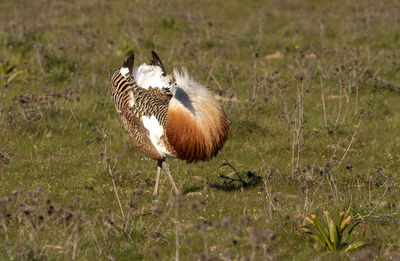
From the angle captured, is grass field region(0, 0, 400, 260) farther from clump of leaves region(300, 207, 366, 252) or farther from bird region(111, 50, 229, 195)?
bird region(111, 50, 229, 195)

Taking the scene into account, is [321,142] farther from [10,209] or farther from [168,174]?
[10,209]

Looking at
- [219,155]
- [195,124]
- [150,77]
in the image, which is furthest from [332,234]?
[219,155]

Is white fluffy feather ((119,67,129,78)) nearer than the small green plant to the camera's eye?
Yes

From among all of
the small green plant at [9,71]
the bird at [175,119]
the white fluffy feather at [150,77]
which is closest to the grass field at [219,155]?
the small green plant at [9,71]

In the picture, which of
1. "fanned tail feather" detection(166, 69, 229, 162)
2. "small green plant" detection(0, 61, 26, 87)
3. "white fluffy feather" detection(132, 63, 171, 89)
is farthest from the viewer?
"small green plant" detection(0, 61, 26, 87)

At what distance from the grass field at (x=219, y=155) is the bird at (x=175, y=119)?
1.69 feet

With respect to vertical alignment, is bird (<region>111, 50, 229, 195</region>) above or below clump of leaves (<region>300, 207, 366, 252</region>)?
above

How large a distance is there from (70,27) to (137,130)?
826 cm

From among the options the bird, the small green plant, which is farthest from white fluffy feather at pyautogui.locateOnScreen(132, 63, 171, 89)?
the small green plant

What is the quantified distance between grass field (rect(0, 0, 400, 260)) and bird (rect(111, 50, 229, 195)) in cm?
52

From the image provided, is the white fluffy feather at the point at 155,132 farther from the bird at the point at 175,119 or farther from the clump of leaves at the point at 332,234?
the clump of leaves at the point at 332,234

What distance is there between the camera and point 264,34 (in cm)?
1445

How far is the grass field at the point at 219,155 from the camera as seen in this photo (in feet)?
16.4

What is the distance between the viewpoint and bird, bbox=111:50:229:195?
19.7ft
